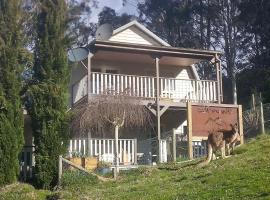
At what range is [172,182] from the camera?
15.6 meters

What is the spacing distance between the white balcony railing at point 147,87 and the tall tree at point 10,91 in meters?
4.67

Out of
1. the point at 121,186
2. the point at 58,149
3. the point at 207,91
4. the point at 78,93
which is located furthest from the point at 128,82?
the point at 121,186

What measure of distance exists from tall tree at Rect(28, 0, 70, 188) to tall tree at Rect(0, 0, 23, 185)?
0.71m

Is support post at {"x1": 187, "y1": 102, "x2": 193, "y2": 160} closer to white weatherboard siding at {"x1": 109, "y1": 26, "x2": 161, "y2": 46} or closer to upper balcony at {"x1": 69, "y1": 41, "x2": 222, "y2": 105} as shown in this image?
upper balcony at {"x1": 69, "y1": 41, "x2": 222, "y2": 105}

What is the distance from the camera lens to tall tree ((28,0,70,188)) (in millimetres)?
20891

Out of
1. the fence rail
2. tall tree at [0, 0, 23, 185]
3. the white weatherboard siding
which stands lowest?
the fence rail

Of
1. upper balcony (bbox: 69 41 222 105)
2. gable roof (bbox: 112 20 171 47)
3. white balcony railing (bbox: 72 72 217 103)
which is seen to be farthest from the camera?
gable roof (bbox: 112 20 171 47)

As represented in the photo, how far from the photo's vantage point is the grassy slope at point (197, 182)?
41.7 ft

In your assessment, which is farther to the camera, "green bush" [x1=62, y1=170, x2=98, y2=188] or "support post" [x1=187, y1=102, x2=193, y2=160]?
"support post" [x1=187, y1=102, x2=193, y2=160]

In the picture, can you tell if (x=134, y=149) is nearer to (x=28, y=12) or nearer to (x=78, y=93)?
(x=78, y=93)

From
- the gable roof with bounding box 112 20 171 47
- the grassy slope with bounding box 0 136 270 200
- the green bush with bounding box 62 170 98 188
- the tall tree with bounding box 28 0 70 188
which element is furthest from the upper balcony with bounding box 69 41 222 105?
the grassy slope with bounding box 0 136 270 200

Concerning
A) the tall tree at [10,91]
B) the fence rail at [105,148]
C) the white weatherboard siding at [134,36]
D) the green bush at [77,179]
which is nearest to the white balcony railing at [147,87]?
the fence rail at [105,148]

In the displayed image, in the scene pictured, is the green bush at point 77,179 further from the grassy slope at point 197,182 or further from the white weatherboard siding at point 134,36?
the white weatherboard siding at point 134,36

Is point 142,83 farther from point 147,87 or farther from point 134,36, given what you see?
point 134,36
